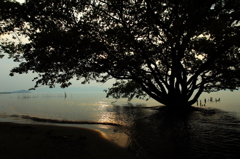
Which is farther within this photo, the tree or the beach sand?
the tree

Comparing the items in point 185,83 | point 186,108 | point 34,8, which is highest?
point 34,8

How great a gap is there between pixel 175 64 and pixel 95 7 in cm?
1079

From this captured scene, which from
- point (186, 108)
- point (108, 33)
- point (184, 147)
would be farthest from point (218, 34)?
point (186, 108)

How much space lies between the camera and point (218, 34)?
8.61 metres

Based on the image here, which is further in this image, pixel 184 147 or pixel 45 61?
pixel 45 61

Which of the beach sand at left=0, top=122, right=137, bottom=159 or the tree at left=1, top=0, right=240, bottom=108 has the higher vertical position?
the tree at left=1, top=0, right=240, bottom=108

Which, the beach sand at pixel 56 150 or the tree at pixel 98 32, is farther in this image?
the tree at pixel 98 32

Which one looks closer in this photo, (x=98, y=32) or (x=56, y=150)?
(x=56, y=150)

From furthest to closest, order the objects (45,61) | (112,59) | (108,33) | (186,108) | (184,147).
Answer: (186,108), (112,59), (108,33), (45,61), (184,147)

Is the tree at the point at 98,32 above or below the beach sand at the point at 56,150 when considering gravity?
above

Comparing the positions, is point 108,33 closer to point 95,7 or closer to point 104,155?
point 95,7

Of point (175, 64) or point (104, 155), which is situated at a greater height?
point (175, 64)

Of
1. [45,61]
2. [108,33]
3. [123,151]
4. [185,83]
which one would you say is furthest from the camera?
[185,83]

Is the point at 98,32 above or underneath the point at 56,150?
above
